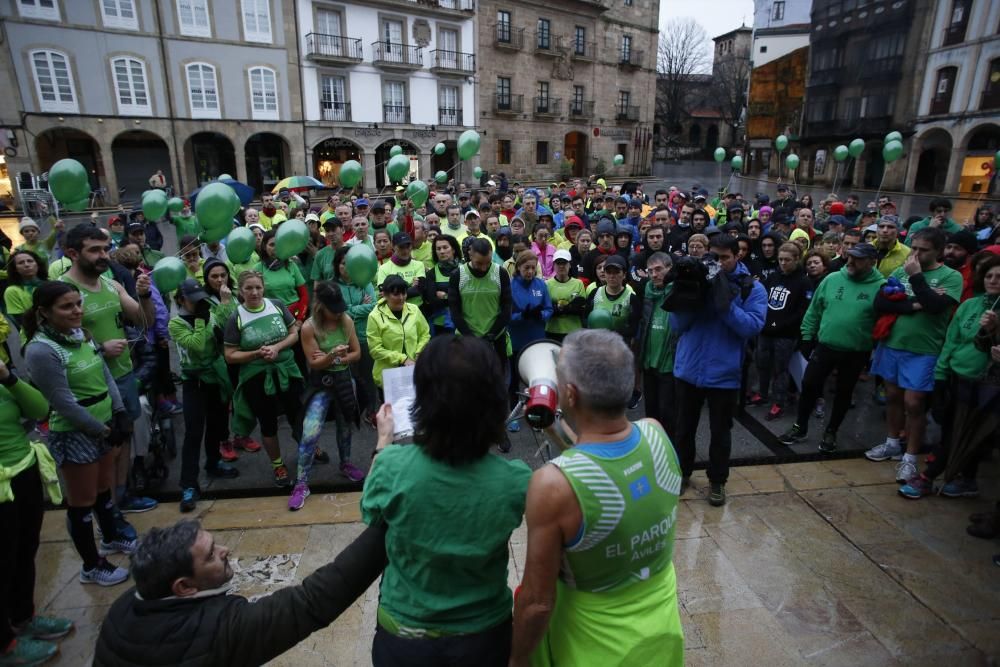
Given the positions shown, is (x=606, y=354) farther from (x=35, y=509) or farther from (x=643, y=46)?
(x=643, y=46)

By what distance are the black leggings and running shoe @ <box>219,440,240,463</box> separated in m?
0.75

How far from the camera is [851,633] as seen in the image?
9.45 ft

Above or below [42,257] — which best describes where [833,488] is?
below

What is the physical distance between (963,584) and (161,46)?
2723 centimetres

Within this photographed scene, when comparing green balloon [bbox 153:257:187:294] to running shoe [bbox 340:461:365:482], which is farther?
green balloon [bbox 153:257:187:294]

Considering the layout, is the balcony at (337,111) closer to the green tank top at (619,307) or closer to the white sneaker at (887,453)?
the green tank top at (619,307)

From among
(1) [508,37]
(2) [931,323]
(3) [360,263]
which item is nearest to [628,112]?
(1) [508,37]

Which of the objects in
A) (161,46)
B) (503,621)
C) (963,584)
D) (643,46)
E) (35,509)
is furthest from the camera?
(643,46)

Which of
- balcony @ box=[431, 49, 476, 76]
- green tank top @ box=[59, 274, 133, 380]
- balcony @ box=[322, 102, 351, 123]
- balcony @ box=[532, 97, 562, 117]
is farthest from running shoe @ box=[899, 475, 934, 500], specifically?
balcony @ box=[532, 97, 562, 117]

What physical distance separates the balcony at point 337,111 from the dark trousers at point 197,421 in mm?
24294

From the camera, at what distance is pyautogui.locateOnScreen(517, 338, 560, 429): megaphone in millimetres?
1790

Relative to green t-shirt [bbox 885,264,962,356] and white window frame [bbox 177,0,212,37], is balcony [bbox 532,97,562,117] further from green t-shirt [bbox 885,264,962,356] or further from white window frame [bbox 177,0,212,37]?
green t-shirt [bbox 885,264,962,356]

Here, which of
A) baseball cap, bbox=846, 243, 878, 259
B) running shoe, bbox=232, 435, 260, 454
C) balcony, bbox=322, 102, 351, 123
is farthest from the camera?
balcony, bbox=322, 102, 351, 123

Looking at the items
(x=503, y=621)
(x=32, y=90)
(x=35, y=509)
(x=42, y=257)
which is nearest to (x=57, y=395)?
(x=35, y=509)
